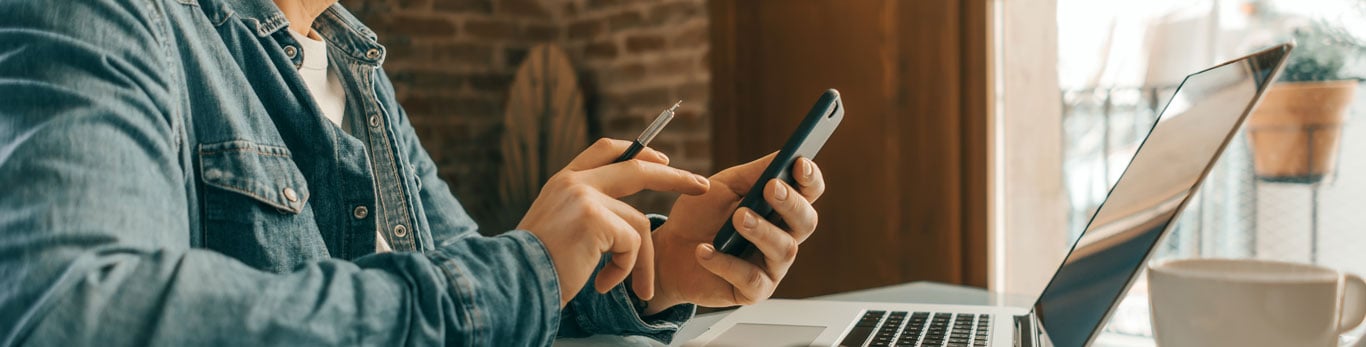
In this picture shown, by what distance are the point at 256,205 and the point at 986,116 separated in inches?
67.9

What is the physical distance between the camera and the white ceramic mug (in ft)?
1.89

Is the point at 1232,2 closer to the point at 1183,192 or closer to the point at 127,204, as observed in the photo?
the point at 1183,192

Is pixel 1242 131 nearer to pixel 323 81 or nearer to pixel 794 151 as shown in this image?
pixel 794 151

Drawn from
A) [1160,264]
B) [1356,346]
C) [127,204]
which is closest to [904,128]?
[1160,264]

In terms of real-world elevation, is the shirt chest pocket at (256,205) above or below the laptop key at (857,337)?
above

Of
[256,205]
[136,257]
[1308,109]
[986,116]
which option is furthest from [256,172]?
[1308,109]

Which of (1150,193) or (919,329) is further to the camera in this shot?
(919,329)

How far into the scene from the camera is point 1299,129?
2.23m

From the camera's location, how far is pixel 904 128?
222 centimetres

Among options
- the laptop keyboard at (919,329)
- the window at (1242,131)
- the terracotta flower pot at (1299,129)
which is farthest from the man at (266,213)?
the terracotta flower pot at (1299,129)

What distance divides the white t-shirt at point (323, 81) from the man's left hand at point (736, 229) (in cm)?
A: 29

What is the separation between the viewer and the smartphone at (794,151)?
0.80 meters

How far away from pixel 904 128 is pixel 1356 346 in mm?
1739

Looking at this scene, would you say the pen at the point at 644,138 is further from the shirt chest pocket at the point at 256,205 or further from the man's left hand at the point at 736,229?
the shirt chest pocket at the point at 256,205
